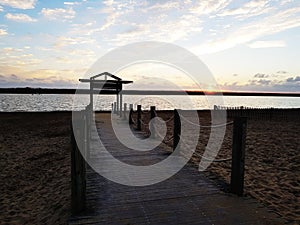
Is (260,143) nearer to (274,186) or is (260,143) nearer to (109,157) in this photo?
(274,186)

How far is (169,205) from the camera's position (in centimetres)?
435

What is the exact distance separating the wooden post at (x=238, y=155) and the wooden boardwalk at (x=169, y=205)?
242 mm

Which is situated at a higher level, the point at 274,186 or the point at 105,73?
the point at 105,73

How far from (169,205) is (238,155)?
5.65 feet

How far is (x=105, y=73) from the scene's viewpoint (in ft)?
64.1

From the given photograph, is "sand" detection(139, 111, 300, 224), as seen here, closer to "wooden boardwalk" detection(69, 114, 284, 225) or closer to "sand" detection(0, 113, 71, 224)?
"wooden boardwalk" detection(69, 114, 284, 225)

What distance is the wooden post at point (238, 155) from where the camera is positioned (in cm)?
483

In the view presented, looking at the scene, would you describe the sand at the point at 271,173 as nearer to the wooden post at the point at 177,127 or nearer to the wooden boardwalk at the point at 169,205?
the wooden boardwalk at the point at 169,205

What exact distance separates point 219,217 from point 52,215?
10.8ft

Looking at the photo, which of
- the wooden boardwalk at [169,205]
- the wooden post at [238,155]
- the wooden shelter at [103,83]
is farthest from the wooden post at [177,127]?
the wooden shelter at [103,83]

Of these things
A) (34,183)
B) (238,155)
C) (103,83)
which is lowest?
(34,183)

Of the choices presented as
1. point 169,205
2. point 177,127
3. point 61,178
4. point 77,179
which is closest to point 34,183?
point 61,178

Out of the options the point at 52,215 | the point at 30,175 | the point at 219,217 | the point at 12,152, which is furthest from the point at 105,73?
the point at 219,217

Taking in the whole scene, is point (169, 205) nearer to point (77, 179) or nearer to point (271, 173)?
point (77, 179)
